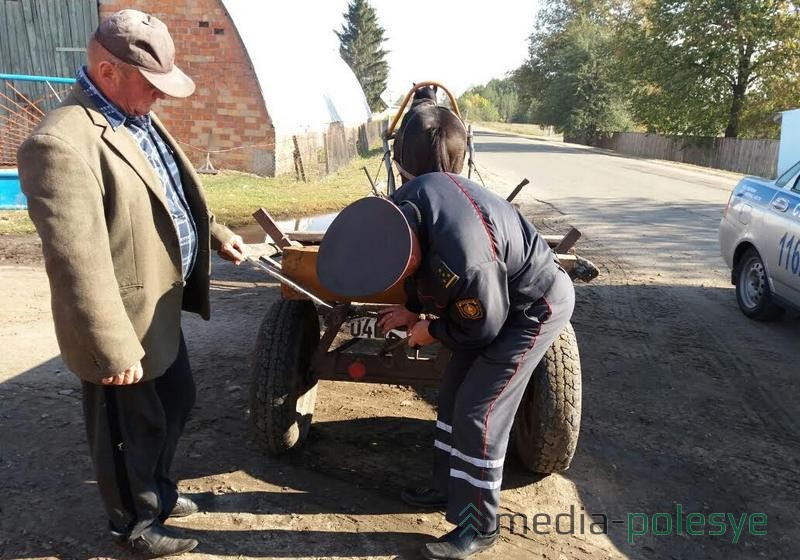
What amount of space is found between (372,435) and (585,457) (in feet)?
4.01

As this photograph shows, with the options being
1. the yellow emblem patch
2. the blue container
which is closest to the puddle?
the blue container

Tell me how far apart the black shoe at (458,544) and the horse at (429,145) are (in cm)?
150

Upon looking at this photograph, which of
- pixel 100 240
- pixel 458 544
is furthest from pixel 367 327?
pixel 100 240

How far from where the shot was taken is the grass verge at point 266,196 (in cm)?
1014

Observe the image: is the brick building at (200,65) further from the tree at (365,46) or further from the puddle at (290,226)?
the tree at (365,46)

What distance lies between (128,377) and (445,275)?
1.18 m

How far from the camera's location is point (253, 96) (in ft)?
52.6

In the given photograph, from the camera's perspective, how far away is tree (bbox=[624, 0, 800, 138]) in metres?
31.6

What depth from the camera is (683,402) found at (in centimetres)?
452

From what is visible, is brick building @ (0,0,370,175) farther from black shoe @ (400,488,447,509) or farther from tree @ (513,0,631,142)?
tree @ (513,0,631,142)

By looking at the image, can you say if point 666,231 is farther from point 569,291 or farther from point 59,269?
point 59,269

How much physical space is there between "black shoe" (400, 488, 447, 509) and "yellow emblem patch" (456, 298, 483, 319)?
119 centimetres

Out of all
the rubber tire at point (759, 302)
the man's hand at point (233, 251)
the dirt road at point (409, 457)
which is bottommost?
the dirt road at point (409, 457)

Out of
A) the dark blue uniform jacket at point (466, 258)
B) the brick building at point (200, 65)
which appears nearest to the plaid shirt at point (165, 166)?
the dark blue uniform jacket at point (466, 258)
